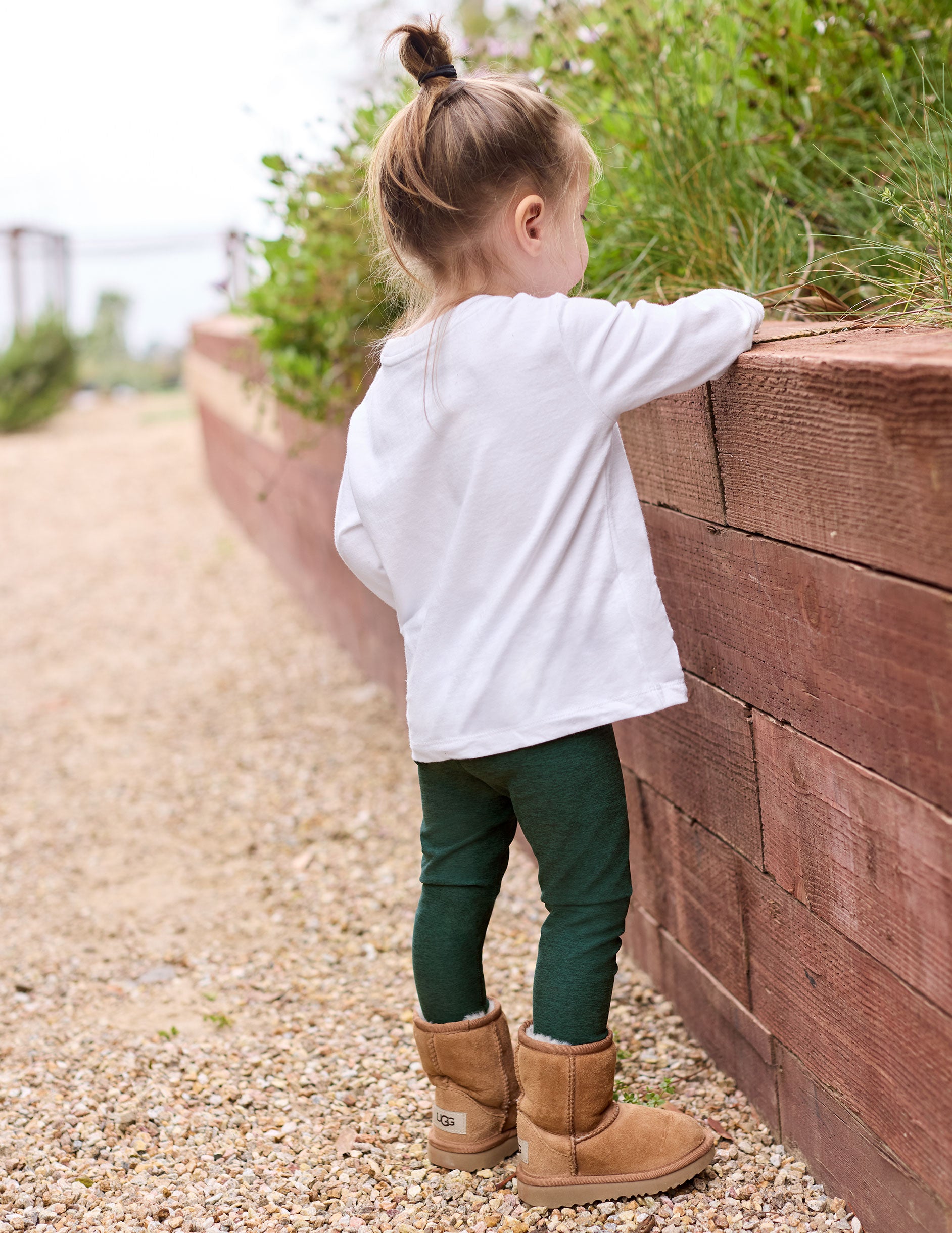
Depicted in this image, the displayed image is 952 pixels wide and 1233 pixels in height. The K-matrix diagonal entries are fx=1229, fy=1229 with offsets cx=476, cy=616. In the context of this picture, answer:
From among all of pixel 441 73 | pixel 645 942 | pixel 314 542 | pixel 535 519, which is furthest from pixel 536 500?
pixel 314 542

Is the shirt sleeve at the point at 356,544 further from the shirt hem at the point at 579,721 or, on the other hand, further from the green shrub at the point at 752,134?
the green shrub at the point at 752,134

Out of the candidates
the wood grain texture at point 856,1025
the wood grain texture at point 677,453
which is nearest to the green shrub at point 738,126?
the wood grain texture at point 677,453

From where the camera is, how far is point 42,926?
2910 mm

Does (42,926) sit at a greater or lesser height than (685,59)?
lesser

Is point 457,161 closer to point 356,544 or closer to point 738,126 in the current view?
point 356,544

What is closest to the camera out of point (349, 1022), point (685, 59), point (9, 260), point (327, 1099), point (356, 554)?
point (356, 554)

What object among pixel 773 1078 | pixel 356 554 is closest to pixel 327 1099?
pixel 773 1078

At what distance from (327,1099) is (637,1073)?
534mm

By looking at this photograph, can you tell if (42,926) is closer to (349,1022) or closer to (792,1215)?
(349,1022)

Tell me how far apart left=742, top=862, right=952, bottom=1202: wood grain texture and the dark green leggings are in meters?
0.24

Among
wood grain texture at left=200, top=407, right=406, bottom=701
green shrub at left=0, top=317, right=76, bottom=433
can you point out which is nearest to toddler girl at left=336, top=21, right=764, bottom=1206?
wood grain texture at left=200, top=407, right=406, bottom=701

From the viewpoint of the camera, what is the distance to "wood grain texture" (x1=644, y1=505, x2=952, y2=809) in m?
1.29

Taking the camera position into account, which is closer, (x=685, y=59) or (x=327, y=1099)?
(x=327, y=1099)

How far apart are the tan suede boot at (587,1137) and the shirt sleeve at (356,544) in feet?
2.25
